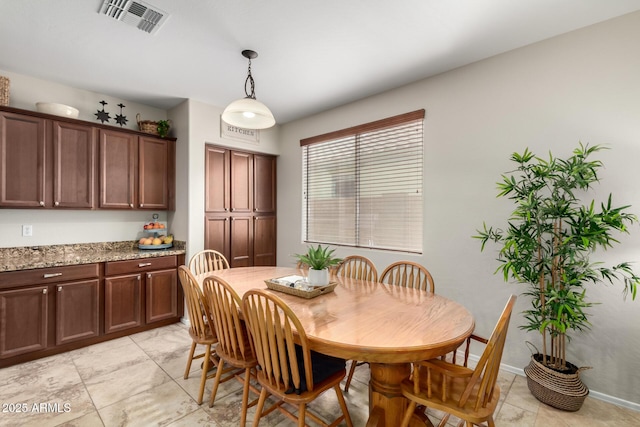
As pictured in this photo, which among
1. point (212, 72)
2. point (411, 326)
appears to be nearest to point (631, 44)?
point (411, 326)

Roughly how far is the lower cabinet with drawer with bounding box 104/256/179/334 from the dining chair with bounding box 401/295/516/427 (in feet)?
10.1

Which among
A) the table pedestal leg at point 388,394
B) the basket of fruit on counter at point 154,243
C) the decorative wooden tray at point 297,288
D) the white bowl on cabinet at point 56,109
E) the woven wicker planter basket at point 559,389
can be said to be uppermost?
the white bowl on cabinet at point 56,109

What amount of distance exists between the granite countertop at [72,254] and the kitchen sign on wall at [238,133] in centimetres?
157

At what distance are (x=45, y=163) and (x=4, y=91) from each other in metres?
0.70

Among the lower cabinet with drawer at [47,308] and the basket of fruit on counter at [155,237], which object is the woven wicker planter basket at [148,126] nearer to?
the basket of fruit on counter at [155,237]

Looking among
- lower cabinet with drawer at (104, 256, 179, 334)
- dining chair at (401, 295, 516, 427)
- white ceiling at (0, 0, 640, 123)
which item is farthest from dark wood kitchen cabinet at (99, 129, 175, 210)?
dining chair at (401, 295, 516, 427)

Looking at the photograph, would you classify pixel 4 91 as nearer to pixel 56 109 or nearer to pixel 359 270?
pixel 56 109

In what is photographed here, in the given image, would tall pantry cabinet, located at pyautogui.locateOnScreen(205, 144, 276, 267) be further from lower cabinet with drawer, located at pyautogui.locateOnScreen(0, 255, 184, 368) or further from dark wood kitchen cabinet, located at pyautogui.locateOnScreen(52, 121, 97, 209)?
dark wood kitchen cabinet, located at pyautogui.locateOnScreen(52, 121, 97, 209)

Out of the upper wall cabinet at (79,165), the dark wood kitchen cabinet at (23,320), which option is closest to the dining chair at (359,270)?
the upper wall cabinet at (79,165)

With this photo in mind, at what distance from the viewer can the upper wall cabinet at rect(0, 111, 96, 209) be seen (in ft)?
9.25

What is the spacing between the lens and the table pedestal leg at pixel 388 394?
1627 millimetres

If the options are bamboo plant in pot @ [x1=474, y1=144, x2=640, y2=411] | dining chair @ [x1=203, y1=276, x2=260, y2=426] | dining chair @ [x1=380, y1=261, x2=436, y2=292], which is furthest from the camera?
dining chair @ [x1=380, y1=261, x2=436, y2=292]

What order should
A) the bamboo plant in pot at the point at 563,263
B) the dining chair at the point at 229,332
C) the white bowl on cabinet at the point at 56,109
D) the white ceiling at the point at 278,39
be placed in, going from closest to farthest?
the dining chair at the point at 229,332 < the bamboo plant in pot at the point at 563,263 < the white ceiling at the point at 278,39 < the white bowl on cabinet at the point at 56,109

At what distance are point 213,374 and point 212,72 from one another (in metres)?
2.83
